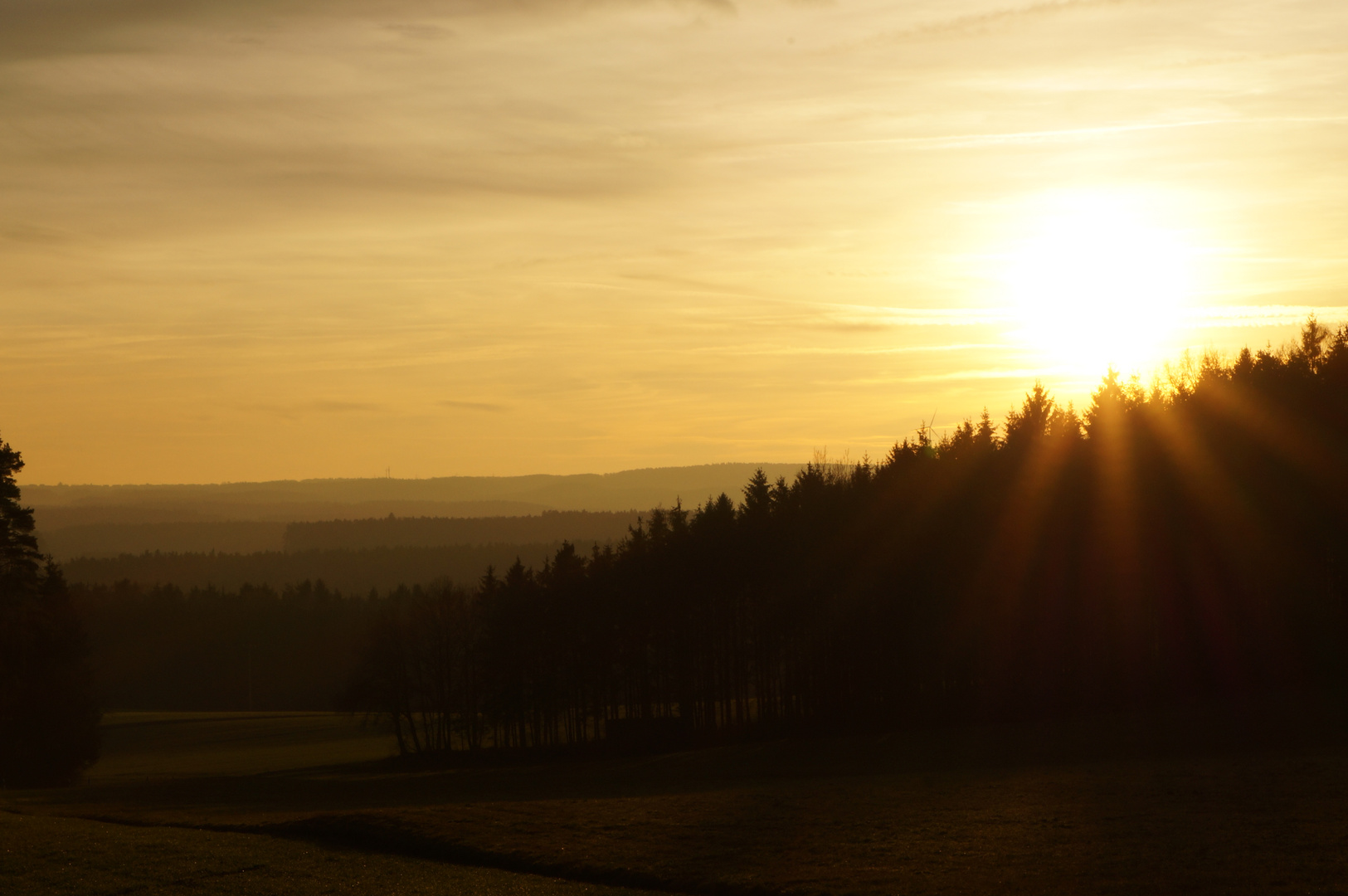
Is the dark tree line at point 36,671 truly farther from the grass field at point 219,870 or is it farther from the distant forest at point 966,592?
the grass field at point 219,870

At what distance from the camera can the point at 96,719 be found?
6241 centimetres

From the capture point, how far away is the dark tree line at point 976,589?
46.0 m

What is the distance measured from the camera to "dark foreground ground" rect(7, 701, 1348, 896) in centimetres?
2077

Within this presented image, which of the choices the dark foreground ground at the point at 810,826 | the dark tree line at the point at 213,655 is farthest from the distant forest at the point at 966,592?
the dark tree line at the point at 213,655

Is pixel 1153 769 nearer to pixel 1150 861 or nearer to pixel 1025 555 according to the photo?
pixel 1150 861

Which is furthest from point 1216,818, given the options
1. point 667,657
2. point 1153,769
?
point 667,657

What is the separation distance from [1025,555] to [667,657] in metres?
22.9

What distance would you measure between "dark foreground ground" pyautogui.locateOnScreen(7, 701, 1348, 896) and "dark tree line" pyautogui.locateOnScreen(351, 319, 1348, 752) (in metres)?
6.77

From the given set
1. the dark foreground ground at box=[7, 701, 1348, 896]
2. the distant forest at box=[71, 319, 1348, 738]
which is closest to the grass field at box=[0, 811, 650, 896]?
the dark foreground ground at box=[7, 701, 1348, 896]

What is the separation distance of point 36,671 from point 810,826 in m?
47.0

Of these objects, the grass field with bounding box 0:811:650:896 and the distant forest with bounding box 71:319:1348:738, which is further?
the distant forest with bounding box 71:319:1348:738

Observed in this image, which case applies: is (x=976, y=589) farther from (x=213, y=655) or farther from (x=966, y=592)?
(x=213, y=655)

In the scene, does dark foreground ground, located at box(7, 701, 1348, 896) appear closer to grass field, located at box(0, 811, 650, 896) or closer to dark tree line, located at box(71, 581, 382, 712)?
grass field, located at box(0, 811, 650, 896)

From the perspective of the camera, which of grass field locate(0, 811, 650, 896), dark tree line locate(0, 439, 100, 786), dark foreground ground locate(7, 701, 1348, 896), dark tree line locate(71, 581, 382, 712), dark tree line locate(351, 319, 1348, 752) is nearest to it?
dark foreground ground locate(7, 701, 1348, 896)
